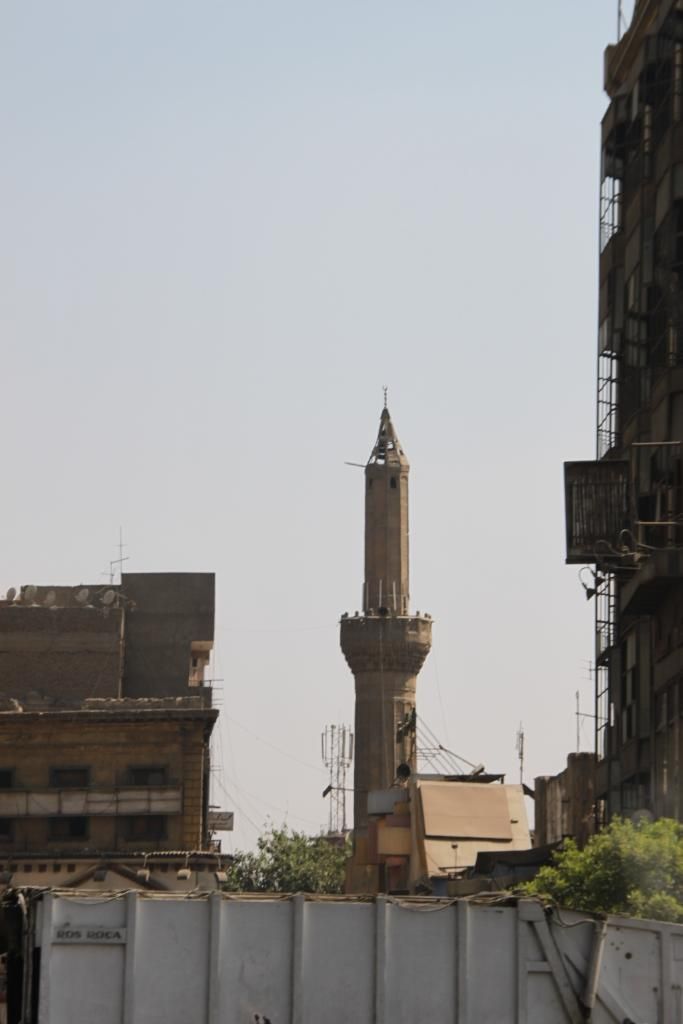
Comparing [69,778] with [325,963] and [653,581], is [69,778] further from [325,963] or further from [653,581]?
[325,963]

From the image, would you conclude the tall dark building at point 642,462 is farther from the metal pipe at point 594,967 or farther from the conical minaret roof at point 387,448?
the conical minaret roof at point 387,448

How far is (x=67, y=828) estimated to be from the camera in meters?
61.4

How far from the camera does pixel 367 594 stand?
9806 centimetres

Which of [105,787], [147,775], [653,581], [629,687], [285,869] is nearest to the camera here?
[653,581]

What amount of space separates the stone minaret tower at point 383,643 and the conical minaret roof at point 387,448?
99cm

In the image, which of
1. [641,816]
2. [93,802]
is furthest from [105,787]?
[641,816]

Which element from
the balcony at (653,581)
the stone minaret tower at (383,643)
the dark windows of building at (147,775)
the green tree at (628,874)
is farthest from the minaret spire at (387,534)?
the green tree at (628,874)

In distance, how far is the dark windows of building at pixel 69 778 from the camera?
62.1 metres

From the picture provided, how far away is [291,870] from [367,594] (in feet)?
47.3

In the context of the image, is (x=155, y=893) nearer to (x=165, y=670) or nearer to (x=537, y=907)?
(x=537, y=907)

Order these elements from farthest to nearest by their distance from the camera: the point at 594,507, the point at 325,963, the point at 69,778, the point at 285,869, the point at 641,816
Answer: the point at 285,869, the point at 69,778, the point at 594,507, the point at 641,816, the point at 325,963

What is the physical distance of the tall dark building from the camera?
35.6 m

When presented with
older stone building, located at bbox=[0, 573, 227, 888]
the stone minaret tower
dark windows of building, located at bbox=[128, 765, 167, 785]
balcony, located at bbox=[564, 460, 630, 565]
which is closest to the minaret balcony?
the stone minaret tower

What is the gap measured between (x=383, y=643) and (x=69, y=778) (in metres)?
35.8
